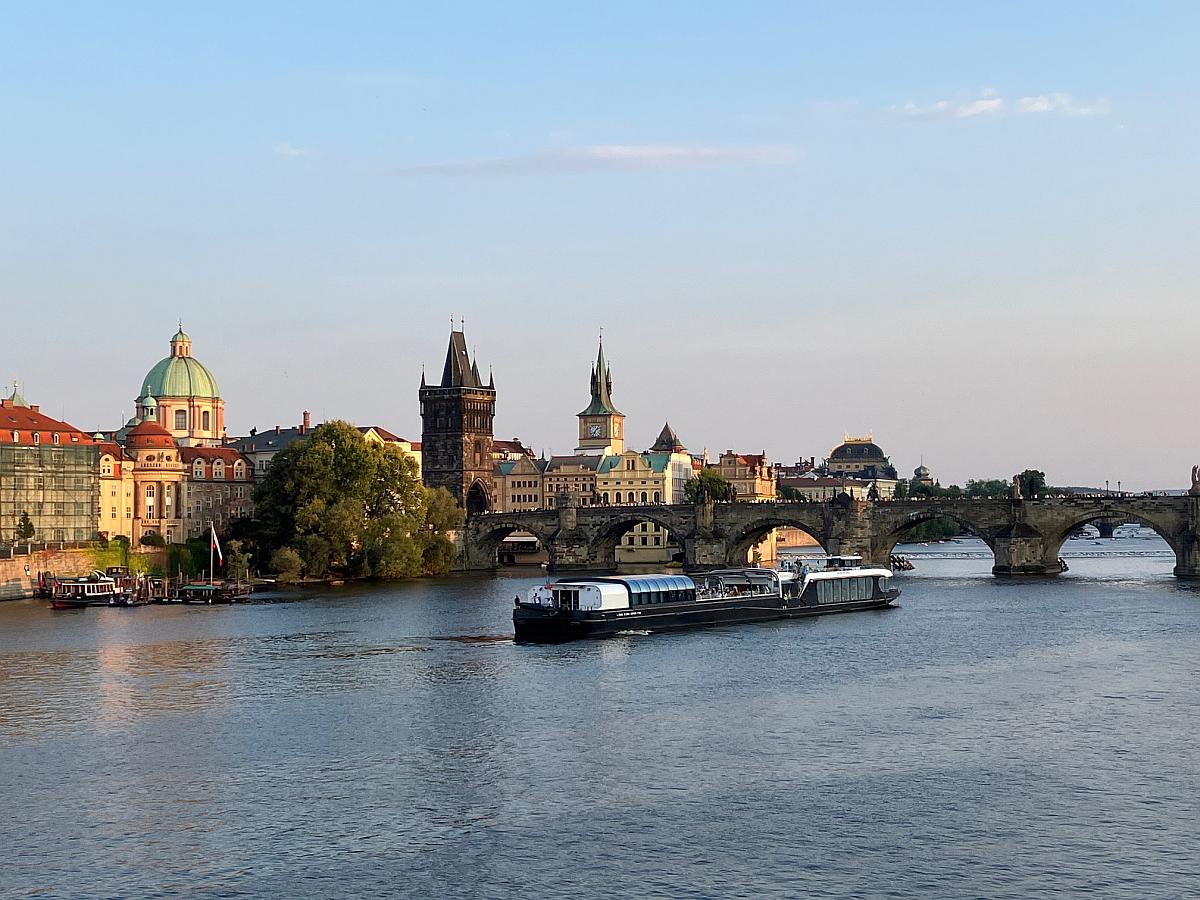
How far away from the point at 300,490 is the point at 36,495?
70.2ft

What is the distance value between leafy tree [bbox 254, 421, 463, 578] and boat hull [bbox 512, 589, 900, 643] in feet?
150

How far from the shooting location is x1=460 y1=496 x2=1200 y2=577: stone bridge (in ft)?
446

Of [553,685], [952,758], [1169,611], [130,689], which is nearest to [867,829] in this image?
[952,758]

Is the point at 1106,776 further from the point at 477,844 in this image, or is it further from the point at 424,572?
the point at 424,572

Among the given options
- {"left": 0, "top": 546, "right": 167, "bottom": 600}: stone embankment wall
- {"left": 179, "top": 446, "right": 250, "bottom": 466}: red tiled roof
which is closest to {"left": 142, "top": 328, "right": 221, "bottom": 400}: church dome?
{"left": 179, "top": 446, "right": 250, "bottom": 466}: red tiled roof

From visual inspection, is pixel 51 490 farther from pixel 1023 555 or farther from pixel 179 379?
pixel 1023 555

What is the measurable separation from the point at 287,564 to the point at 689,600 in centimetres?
4985

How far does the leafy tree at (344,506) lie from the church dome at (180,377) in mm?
54568

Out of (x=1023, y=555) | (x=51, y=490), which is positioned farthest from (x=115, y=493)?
(x=1023, y=555)

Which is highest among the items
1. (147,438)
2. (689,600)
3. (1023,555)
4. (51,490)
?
(147,438)

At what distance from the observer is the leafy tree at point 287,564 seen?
135 metres

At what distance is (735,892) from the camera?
36844 millimetres

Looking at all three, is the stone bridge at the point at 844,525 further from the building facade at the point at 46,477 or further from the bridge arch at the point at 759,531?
the building facade at the point at 46,477

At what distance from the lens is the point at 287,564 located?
135000 millimetres
